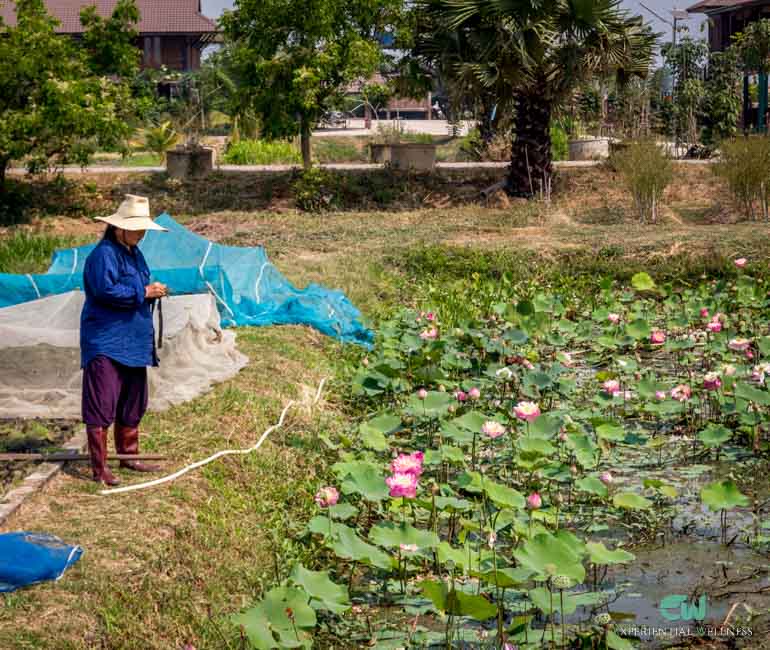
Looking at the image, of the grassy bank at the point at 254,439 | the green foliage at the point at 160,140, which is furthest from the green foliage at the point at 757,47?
the green foliage at the point at 160,140

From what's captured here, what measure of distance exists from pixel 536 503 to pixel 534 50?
550 inches

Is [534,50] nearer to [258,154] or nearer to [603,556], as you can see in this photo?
[258,154]

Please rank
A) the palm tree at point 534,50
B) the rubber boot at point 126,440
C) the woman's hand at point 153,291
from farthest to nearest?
the palm tree at point 534,50 → the rubber boot at point 126,440 → the woman's hand at point 153,291

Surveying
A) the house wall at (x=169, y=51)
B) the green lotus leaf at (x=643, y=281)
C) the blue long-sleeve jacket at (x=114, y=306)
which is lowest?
the green lotus leaf at (x=643, y=281)

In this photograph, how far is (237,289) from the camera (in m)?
9.95

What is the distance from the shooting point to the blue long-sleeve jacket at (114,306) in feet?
17.8

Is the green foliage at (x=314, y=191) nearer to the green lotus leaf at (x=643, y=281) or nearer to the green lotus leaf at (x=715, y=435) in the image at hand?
the green lotus leaf at (x=643, y=281)

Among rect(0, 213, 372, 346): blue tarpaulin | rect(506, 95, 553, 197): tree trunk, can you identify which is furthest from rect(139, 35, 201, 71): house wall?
rect(0, 213, 372, 346): blue tarpaulin

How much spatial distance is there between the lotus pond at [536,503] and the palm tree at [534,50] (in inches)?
360

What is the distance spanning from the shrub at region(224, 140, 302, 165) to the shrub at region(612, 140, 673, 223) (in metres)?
10.4

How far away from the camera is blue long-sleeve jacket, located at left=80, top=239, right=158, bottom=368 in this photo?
5434 mm

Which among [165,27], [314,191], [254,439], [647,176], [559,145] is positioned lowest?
[254,439]

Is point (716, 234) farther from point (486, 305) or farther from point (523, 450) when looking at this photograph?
point (523, 450)

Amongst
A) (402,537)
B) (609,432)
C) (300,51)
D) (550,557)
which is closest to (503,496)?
(402,537)
